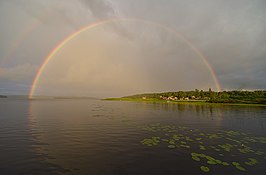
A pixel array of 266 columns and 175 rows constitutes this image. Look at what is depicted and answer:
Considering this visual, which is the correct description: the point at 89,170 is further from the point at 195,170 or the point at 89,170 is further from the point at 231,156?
the point at 231,156

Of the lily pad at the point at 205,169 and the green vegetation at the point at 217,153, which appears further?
the green vegetation at the point at 217,153

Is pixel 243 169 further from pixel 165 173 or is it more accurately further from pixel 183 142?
pixel 183 142

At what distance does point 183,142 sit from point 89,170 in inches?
517

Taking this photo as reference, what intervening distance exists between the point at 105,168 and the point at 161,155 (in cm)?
592

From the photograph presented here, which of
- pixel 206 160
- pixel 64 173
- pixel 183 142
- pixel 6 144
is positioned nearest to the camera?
pixel 64 173

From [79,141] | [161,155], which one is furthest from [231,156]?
[79,141]

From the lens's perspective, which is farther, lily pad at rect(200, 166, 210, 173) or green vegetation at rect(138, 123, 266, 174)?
green vegetation at rect(138, 123, 266, 174)

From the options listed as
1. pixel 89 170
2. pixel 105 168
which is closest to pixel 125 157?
pixel 105 168

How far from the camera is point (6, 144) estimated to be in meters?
18.6

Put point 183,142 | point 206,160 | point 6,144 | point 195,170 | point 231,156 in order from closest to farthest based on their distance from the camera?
point 195,170, point 206,160, point 231,156, point 6,144, point 183,142

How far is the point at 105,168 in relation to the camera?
484 inches

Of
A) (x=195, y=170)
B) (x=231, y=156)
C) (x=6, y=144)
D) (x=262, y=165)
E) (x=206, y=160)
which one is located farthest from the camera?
(x=6, y=144)

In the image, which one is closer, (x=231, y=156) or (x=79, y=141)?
(x=231, y=156)

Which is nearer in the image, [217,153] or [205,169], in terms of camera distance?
[205,169]
